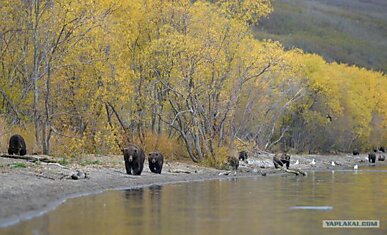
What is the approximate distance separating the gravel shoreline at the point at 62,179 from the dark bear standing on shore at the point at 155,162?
1.31 ft

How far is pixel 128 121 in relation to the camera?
4984cm

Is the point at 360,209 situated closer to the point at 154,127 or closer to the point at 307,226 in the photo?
the point at 307,226

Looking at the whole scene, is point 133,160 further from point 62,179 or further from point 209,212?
point 209,212

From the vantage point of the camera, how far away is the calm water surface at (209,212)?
59.3 ft

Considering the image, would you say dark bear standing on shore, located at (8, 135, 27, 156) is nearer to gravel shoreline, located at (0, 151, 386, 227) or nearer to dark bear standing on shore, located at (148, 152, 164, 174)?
gravel shoreline, located at (0, 151, 386, 227)

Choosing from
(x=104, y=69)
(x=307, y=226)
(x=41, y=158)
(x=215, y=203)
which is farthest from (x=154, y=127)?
(x=307, y=226)

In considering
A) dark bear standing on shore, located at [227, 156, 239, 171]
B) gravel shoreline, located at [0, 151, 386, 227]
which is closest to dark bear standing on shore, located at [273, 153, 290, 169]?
dark bear standing on shore, located at [227, 156, 239, 171]

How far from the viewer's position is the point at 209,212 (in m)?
22.0

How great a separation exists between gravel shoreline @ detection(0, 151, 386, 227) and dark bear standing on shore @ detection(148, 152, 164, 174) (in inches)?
15.7

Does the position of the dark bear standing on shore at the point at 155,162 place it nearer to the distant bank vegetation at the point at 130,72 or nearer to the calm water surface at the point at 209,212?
the distant bank vegetation at the point at 130,72

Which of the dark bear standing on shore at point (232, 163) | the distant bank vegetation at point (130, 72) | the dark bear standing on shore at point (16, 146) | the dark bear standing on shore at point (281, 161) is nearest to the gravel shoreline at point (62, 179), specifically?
the dark bear standing on shore at point (232, 163)

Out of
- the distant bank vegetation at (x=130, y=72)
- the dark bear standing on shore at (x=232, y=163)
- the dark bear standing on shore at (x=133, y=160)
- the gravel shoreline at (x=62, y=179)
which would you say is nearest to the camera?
the gravel shoreline at (x=62, y=179)

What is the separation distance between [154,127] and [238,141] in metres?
5.47

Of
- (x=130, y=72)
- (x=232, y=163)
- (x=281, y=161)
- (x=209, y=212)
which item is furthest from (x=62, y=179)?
(x=281, y=161)
